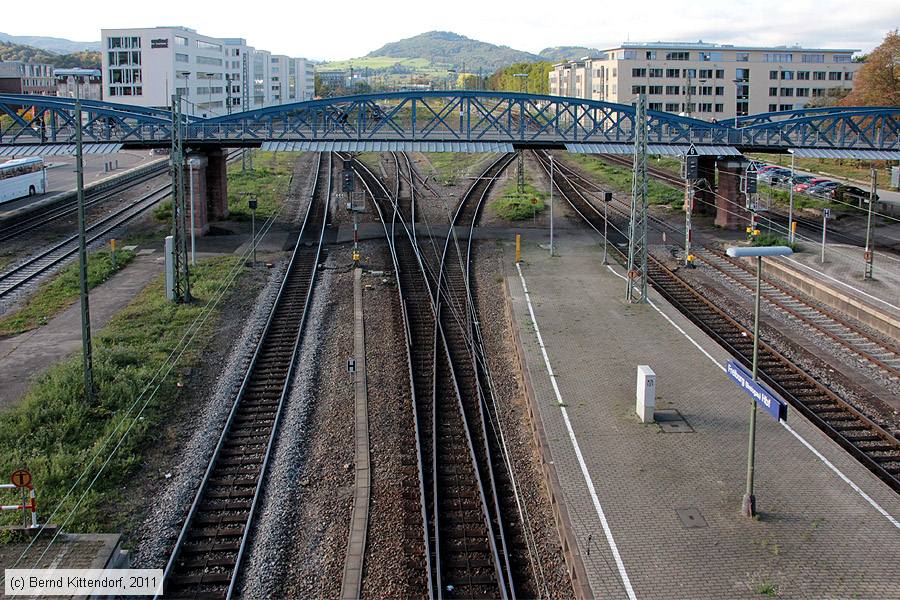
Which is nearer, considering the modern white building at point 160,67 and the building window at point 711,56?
the building window at point 711,56

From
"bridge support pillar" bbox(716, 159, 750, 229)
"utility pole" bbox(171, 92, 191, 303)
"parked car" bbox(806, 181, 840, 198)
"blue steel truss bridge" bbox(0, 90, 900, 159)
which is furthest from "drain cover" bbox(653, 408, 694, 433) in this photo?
"parked car" bbox(806, 181, 840, 198)

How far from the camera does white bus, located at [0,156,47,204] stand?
4741 cm

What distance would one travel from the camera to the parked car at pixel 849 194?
43625 millimetres

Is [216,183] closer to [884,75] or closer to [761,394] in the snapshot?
[761,394]

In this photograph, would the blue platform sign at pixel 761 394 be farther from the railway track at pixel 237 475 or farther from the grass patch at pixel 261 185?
the grass patch at pixel 261 185

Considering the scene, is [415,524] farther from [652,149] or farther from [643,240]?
[652,149]

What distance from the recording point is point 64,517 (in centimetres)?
1442

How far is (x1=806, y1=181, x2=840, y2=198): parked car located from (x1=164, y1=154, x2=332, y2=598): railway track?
3064 centimetres

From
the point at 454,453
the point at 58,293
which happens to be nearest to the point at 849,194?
the point at 454,453

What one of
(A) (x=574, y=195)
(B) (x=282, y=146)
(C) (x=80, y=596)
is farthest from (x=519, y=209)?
(C) (x=80, y=596)

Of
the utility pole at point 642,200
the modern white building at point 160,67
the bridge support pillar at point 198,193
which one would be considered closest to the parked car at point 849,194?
the utility pole at point 642,200

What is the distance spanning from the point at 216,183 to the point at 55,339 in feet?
60.9

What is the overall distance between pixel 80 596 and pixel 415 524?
5.10 m

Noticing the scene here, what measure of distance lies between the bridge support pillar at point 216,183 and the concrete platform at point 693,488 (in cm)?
2308
